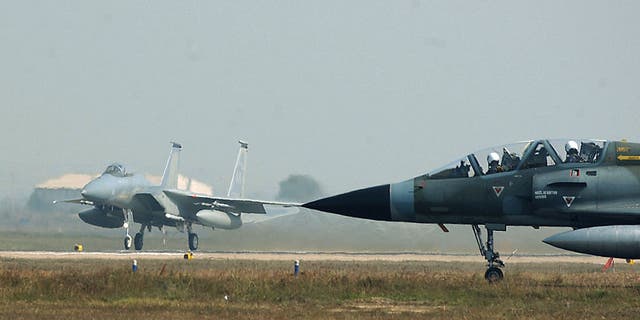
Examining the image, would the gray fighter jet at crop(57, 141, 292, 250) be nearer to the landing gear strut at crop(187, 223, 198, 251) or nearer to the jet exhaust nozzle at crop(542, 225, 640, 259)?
the landing gear strut at crop(187, 223, 198, 251)

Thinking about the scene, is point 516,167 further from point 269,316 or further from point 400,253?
point 400,253

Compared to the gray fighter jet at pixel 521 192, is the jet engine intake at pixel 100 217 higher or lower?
higher

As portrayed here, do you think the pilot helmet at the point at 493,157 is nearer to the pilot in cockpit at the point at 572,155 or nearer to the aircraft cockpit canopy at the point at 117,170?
the pilot in cockpit at the point at 572,155

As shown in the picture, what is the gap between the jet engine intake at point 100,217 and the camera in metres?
55.9

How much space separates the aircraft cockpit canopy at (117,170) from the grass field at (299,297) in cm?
3414

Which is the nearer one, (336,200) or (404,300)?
(404,300)

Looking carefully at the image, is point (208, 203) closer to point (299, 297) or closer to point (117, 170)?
point (117, 170)

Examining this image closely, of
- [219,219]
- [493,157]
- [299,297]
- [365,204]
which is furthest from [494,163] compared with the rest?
[219,219]

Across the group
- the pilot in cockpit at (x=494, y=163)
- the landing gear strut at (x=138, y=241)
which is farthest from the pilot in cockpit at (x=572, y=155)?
the landing gear strut at (x=138, y=241)

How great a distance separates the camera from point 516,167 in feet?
72.2

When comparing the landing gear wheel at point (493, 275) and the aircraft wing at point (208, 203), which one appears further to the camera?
the aircraft wing at point (208, 203)

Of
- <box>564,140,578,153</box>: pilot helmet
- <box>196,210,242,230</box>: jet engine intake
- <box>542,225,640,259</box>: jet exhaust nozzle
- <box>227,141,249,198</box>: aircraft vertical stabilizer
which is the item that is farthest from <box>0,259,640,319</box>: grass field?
<box>227,141,249,198</box>: aircraft vertical stabilizer

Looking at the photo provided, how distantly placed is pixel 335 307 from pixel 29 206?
47.3 meters

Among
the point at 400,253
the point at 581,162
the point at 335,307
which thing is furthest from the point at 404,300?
the point at 400,253
